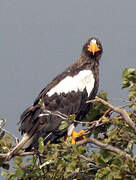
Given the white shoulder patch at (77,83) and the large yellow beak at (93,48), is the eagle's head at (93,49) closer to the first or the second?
the large yellow beak at (93,48)

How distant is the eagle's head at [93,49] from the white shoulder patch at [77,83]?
62cm

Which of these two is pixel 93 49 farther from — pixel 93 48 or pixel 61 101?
pixel 61 101

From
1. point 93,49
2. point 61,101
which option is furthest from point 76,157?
point 93,49

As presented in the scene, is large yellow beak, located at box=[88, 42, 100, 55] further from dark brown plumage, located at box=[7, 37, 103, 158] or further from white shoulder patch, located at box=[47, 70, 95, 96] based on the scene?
white shoulder patch, located at box=[47, 70, 95, 96]

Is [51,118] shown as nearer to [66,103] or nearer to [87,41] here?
[66,103]

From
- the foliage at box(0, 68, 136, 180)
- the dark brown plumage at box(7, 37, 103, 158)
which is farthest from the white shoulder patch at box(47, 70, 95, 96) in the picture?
the foliage at box(0, 68, 136, 180)

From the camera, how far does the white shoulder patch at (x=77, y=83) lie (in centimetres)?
862

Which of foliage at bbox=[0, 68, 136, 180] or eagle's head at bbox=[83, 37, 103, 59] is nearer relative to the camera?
foliage at bbox=[0, 68, 136, 180]

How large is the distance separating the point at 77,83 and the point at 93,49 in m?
0.93

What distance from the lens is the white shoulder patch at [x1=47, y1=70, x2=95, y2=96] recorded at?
8.62m

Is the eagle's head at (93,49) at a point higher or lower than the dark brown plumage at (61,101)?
higher

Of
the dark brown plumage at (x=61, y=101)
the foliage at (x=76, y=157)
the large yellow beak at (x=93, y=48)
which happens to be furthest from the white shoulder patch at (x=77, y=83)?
the foliage at (x=76, y=157)

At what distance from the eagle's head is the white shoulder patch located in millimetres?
616

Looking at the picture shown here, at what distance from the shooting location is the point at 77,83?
8859 millimetres
